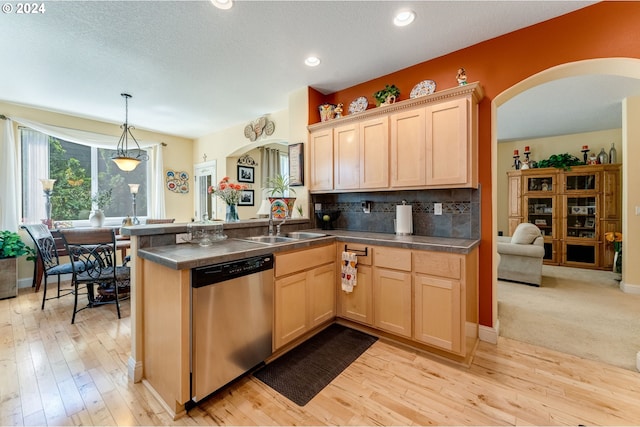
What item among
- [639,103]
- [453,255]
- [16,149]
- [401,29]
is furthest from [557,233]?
[16,149]

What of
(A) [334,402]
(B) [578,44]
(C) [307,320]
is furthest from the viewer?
(C) [307,320]

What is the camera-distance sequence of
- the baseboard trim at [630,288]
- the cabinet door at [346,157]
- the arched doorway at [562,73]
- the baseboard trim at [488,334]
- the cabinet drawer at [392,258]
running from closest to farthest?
the arched doorway at [562,73] < the cabinet drawer at [392,258] < the baseboard trim at [488,334] < the cabinet door at [346,157] < the baseboard trim at [630,288]

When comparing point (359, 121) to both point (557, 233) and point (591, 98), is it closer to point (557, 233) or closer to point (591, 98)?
point (591, 98)

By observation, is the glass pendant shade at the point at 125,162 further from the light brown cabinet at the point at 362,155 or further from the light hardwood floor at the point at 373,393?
the light brown cabinet at the point at 362,155

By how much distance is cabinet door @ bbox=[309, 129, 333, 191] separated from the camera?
324 cm

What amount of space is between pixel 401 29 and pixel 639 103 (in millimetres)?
4044

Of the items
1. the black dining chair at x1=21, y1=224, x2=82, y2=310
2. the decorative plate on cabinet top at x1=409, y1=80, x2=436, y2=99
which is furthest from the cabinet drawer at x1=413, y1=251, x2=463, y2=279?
the black dining chair at x1=21, y1=224, x2=82, y2=310

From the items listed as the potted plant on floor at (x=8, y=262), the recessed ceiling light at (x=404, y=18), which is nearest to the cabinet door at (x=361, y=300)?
the recessed ceiling light at (x=404, y=18)

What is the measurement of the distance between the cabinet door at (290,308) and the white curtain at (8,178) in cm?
455

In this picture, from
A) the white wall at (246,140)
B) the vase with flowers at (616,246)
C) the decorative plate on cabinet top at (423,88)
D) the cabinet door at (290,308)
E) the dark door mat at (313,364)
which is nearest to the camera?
the dark door mat at (313,364)

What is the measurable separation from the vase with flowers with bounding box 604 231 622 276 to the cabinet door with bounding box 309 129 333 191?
5154 millimetres

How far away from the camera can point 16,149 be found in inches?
158

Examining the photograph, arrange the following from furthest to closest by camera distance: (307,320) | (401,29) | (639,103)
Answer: (639,103) < (307,320) < (401,29)

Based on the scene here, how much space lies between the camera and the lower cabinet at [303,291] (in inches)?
85.7
